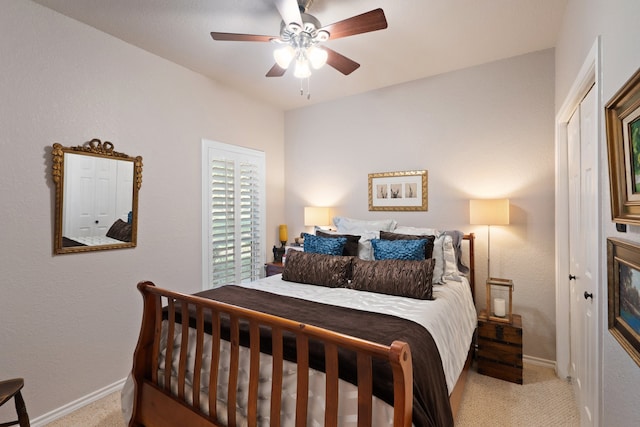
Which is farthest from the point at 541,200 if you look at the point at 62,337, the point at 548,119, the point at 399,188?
the point at 62,337

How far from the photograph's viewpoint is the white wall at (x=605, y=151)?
100cm

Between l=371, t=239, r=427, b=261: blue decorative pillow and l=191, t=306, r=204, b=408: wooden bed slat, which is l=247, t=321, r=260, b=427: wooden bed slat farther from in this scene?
l=371, t=239, r=427, b=261: blue decorative pillow

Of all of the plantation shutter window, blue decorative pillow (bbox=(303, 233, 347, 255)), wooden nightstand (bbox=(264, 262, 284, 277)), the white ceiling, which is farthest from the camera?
wooden nightstand (bbox=(264, 262, 284, 277))

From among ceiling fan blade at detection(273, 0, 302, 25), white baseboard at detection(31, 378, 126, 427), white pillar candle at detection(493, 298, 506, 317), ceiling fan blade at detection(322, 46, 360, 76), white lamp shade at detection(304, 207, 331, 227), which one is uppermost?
ceiling fan blade at detection(273, 0, 302, 25)

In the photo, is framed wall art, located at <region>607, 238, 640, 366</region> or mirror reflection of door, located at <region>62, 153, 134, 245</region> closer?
framed wall art, located at <region>607, 238, 640, 366</region>

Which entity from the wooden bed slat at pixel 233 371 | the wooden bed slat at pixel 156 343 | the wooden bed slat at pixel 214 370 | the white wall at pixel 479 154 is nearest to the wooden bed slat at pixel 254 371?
the wooden bed slat at pixel 233 371

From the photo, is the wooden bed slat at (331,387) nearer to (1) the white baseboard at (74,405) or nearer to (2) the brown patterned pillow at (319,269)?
(2) the brown patterned pillow at (319,269)

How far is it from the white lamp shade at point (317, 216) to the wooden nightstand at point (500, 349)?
192cm

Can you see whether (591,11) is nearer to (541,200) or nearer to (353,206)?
(541,200)

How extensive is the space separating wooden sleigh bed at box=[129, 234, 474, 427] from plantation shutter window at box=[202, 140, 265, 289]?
134 cm

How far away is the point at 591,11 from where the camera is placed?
1.53 m

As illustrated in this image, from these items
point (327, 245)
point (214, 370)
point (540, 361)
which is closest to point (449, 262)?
point (327, 245)

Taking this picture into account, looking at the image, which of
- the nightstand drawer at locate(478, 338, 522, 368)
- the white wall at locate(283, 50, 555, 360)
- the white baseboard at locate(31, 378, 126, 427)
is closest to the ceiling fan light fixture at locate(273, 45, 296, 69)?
the white wall at locate(283, 50, 555, 360)

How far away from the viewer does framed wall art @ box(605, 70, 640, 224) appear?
0.94 m
